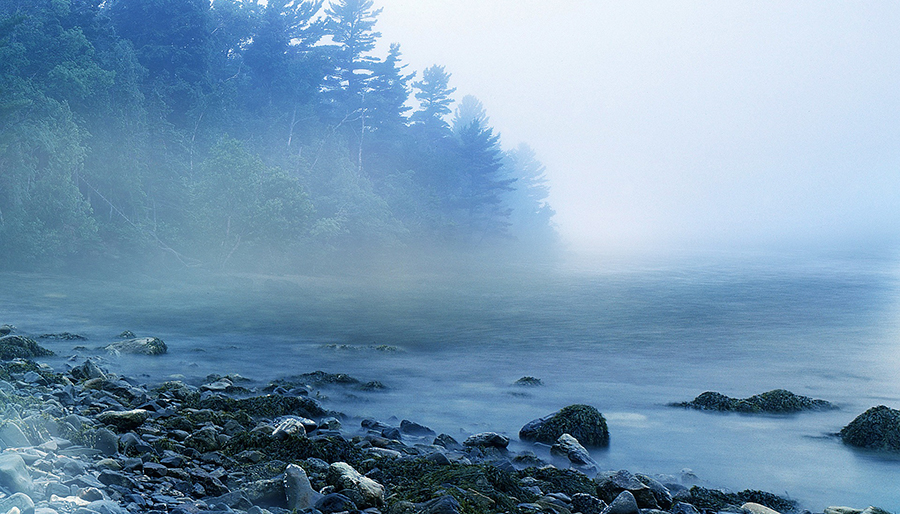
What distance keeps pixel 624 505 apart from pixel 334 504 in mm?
3369

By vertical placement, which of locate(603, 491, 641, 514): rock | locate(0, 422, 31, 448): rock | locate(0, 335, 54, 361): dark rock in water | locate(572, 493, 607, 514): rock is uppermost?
locate(0, 422, 31, 448): rock

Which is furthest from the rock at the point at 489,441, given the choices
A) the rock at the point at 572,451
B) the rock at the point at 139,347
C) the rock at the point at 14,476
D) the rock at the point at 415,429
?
the rock at the point at 139,347

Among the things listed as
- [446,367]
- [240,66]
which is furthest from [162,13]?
[446,367]

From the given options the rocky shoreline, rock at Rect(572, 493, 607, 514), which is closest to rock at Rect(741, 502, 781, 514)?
the rocky shoreline

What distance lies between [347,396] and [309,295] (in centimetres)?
2259

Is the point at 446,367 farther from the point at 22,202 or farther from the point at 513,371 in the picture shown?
the point at 22,202

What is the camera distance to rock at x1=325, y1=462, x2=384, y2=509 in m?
6.91

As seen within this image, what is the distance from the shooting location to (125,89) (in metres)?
41.0

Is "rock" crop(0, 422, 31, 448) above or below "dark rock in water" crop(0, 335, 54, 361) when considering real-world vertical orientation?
above

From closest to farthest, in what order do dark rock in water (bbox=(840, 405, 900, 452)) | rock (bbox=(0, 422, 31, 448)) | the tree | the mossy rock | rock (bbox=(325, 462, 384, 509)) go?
rock (bbox=(0, 422, 31, 448)) → rock (bbox=(325, 462, 384, 509)) → the mossy rock → dark rock in water (bbox=(840, 405, 900, 452)) → the tree

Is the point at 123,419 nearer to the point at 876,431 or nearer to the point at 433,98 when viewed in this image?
the point at 876,431

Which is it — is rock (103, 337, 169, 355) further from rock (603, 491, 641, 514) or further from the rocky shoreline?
rock (603, 491, 641, 514)

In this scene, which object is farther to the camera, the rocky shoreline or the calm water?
the calm water

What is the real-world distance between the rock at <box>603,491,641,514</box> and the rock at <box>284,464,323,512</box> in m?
3.36
